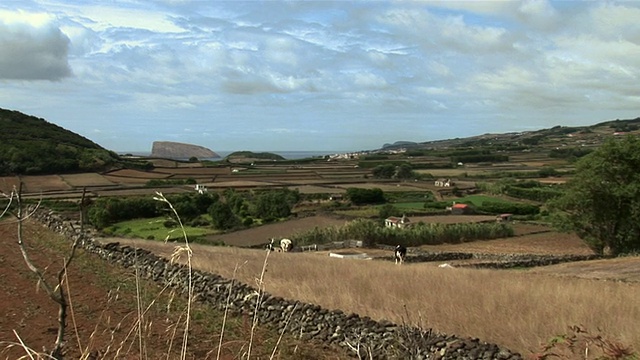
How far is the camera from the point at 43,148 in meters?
56.9

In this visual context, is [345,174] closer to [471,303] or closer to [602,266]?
[602,266]

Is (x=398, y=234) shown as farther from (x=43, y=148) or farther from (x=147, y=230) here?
(x=43, y=148)

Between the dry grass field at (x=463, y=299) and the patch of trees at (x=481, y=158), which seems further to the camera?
the patch of trees at (x=481, y=158)

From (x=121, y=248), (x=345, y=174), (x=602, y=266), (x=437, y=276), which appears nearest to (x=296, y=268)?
(x=437, y=276)

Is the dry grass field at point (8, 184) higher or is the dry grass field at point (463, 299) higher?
the dry grass field at point (8, 184)

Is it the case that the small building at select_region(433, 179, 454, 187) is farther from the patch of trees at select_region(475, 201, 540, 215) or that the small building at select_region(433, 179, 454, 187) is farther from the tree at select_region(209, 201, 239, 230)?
the tree at select_region(209, 201, 239, 230)

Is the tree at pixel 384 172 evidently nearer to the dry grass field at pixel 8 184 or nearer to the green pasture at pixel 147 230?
the green pasture at pixel 147 230

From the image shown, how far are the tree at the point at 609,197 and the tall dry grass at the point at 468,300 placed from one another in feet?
69.6

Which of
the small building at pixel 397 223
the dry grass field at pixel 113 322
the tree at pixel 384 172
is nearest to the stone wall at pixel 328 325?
the dry grass field at pixel 113 322

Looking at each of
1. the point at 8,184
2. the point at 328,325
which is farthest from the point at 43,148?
the point at 8,184

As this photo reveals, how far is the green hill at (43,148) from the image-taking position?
4566 centimetres

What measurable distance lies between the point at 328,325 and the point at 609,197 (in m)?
29.4

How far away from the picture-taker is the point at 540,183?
83000mm

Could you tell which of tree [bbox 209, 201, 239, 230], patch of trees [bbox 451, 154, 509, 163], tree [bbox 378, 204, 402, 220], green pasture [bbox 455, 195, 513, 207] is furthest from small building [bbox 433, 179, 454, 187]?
patch of trees [bbox 451, 154, 509, 163]
